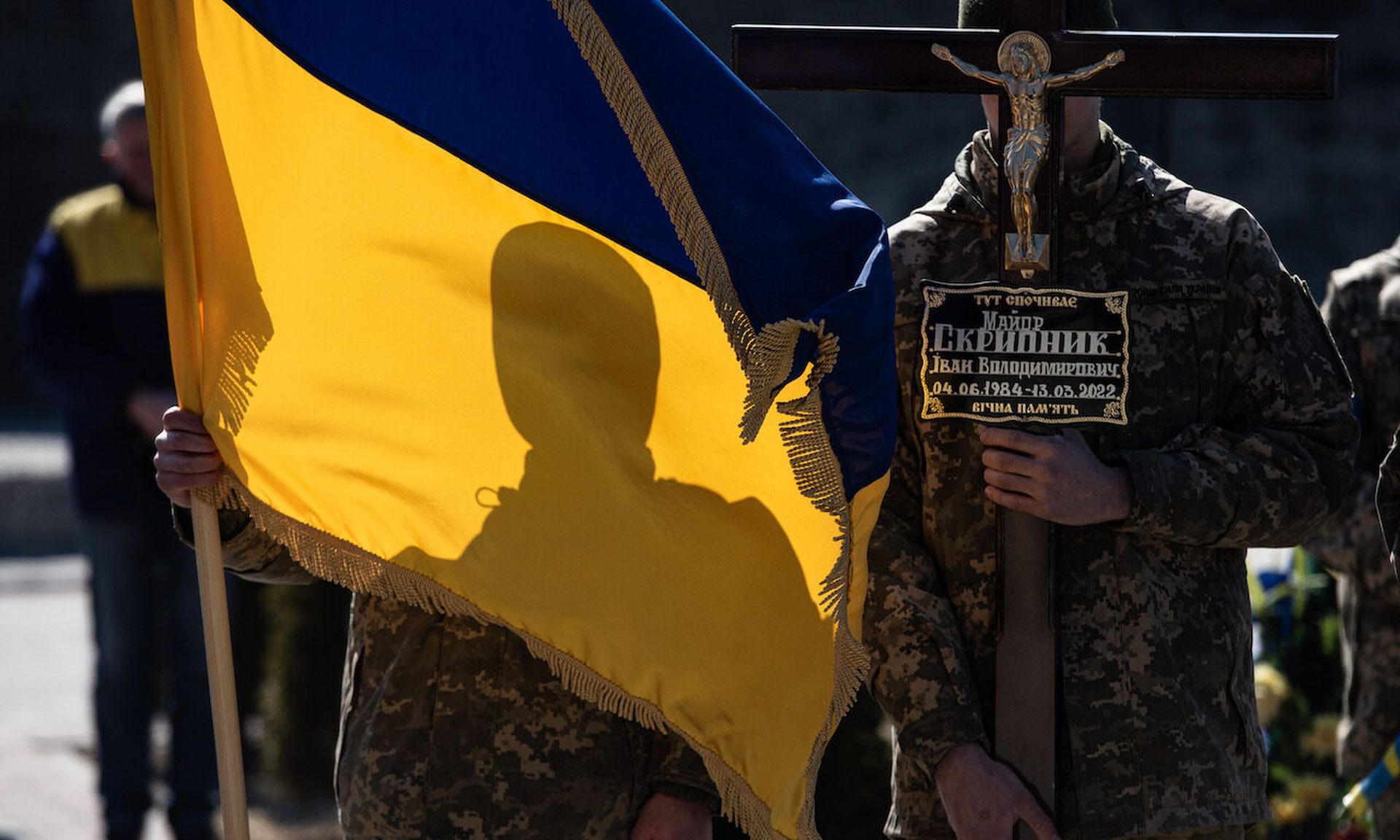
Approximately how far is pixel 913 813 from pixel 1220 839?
446mm

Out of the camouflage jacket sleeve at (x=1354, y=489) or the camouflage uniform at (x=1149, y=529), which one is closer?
the camouflage uniform at (x=1149, y=529)

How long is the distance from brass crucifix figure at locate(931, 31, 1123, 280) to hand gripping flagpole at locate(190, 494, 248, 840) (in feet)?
3.95

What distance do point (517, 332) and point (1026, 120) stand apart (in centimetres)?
81

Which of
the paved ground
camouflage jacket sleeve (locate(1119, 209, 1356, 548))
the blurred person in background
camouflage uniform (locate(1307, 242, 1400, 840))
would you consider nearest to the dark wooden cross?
camouflage jacket sleeve (locate(1119, 209, 1356, 548))

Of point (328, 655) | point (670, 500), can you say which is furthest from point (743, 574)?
point (328, 655)

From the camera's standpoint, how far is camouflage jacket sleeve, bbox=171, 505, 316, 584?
285 centimetres

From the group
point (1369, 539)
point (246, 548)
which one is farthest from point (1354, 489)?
point (246, 548)

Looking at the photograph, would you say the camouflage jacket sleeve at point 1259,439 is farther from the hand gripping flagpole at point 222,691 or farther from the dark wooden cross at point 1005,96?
the hand gripping flagpole at point 222,691

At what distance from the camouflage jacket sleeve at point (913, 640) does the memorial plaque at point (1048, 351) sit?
26cm

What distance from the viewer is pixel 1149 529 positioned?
2.64 meters

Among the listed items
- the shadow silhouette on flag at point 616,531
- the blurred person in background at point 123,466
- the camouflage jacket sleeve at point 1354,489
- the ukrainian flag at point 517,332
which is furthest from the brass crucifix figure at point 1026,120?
the blurred person in background at point 123,466

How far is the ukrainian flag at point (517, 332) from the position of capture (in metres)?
2.63

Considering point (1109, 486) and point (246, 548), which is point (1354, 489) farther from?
point (246, 548)

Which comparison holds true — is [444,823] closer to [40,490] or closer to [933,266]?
[933,266]
